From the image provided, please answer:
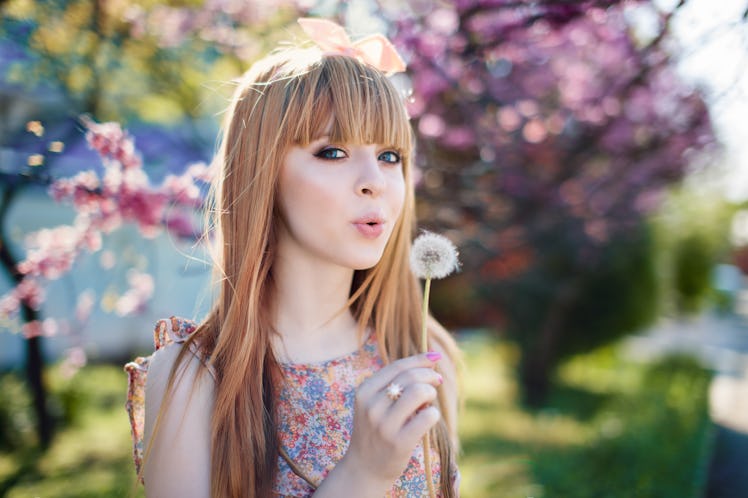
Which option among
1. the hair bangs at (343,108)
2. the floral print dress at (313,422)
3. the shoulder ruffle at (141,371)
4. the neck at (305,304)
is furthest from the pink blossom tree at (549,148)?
the shoulder ruffle at (141,371)

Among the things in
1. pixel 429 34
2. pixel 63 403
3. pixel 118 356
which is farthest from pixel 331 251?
pixel 118 356

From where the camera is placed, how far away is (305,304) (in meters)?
1.54

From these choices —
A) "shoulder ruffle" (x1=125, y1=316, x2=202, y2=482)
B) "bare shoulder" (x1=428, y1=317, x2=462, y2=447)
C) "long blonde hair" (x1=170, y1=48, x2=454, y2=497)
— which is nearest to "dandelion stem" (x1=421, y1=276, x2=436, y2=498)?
"long blonde hair" (x1=170, y1=48, x2=454, y2=497)

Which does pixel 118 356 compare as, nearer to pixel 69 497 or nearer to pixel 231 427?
pixel 69 497

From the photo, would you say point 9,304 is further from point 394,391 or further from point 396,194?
point 394,391

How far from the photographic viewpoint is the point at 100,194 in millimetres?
2533

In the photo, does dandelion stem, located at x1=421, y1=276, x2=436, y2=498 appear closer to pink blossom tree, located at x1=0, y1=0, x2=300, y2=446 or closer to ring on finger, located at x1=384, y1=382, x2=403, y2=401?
ring on finger, located at x1=384, y1=382, x2=403, y2=401

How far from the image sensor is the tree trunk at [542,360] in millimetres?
7504

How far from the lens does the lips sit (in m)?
1.34

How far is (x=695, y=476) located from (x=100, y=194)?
4423 mm

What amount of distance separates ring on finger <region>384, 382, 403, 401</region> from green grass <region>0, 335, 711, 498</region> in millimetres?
1805

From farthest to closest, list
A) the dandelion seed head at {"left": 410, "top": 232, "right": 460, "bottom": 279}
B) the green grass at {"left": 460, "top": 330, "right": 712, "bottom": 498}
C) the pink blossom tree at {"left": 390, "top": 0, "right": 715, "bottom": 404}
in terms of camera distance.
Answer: the green grass at {"left": 460, "top": 330, "right": 712, "bottom": 498} < the pink blossom tree at {"left": 390, "top": 0, "right": 715, "bottom": 404} < the dandelion seed head at {"left": 410, "top": 232, "right": 460, "bottom": 279}

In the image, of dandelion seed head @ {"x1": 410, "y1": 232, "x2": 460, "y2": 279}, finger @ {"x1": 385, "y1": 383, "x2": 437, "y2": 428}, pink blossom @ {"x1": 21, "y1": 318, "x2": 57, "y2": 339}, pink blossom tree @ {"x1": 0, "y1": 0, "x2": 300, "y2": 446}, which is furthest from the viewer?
pink blossom @ {"x1": 21, "y1": 318, "x2": 57, "y2": 339}

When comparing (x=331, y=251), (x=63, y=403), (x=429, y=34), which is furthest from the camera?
(x=63, y=403)
